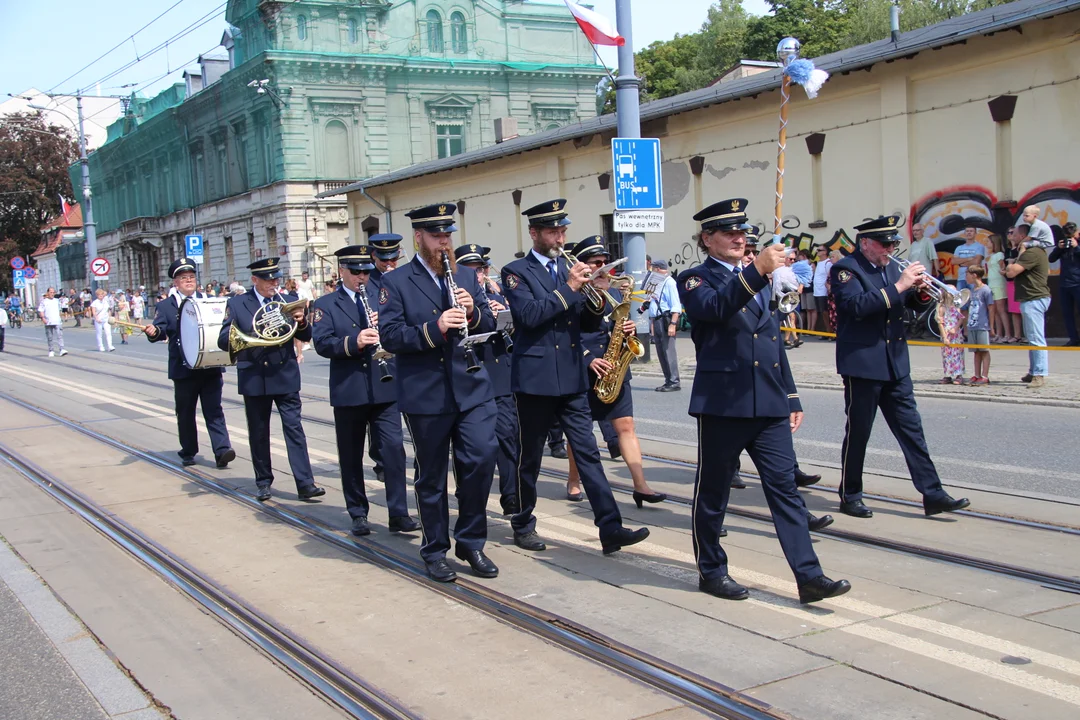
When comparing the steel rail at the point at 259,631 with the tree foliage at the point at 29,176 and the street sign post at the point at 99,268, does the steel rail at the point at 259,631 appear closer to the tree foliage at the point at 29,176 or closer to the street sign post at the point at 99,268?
the street sign post at the point at 99,268

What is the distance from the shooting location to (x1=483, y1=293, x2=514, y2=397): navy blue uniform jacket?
662 centimetres

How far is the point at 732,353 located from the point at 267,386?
4593mm

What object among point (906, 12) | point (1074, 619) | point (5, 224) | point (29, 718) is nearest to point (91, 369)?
point (29, 718)

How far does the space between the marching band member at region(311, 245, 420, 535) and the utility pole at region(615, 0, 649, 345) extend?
18.2 feet

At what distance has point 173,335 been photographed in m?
10.8

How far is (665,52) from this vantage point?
214 feet

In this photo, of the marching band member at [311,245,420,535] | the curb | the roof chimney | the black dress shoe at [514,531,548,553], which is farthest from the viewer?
the roof chimney

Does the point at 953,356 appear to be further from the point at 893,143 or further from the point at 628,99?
the point at 893,143

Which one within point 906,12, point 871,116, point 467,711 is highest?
point 906,12

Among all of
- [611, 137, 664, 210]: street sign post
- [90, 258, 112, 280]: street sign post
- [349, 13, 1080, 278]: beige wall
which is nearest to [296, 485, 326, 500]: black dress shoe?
[611, 137, 664, 210]: street sign post

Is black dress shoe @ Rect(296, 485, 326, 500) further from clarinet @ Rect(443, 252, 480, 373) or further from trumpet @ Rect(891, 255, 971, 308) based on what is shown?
trumpet @ Rect(891, 255, 971, 308)

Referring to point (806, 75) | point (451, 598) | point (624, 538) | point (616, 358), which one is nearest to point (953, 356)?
point (616, 358)

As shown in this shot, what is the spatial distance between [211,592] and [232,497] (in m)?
2.95

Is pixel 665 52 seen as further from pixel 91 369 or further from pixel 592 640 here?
pixel 592 640
